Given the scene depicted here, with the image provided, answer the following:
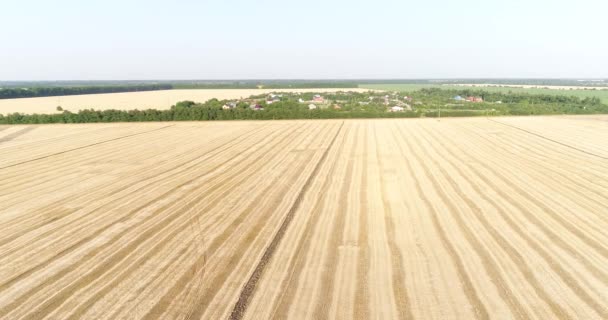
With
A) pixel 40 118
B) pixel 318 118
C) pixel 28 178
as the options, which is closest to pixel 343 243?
pixel 28 178

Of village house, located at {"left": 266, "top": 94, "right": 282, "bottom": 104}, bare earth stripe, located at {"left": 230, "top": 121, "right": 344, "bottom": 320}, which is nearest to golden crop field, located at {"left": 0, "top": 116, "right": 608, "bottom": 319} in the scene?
bare earth stripe, located at {"left": 230, "top": 121, "right": 344, "bottom": 320}

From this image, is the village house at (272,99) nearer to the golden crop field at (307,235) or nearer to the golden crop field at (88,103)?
the golden crop field at (88,103)

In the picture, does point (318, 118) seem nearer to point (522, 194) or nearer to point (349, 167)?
point (349, 167)

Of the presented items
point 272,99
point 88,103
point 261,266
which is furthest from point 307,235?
point 88,103

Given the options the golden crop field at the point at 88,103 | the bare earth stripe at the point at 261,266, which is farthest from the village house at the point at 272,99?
the bare earth stripe at the point at 261,266

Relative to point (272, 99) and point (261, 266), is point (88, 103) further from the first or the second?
point (261, 266)

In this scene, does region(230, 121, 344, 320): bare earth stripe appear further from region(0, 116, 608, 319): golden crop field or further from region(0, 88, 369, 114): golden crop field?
region(0, 88, 369, 114): golden crop field

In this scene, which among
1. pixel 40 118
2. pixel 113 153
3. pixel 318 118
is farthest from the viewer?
pixel 318 118

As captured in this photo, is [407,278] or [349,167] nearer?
[407,278]

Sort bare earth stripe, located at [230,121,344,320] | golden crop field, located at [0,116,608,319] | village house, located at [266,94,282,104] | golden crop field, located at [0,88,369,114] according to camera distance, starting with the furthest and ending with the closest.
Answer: village house, located at [266,94,282,104], golden crop field, located at [0,88,369,114], golden crop field, located at [0,116,608,319], bare earth stripe, located at [230,121,344,320]
